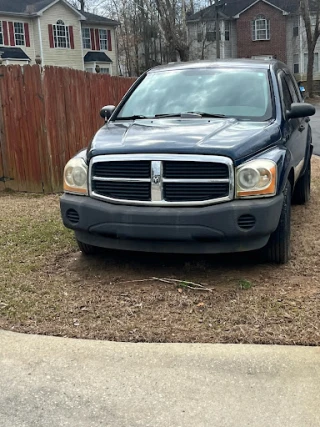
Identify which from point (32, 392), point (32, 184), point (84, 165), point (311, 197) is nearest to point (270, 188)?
point (84, 165)

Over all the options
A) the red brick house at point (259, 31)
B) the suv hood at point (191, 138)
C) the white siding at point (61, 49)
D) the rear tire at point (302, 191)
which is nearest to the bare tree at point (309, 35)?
the red brick house at point (259, 31)

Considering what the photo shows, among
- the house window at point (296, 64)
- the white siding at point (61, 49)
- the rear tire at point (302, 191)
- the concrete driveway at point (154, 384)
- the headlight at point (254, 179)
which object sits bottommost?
the concrete driveway at point (154, 384)

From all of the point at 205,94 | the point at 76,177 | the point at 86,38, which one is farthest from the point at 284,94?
the point at 86,38

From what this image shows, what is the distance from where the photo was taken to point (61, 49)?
36625mm

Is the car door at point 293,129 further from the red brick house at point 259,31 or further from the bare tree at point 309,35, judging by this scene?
the red brick house at point 259,31

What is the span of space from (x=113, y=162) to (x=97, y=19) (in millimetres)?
38060

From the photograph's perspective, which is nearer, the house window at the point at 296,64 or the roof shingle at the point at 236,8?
the roof shingle at the point at 236,8

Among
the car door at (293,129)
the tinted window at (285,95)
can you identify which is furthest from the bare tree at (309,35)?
the tinted window at (285,95)

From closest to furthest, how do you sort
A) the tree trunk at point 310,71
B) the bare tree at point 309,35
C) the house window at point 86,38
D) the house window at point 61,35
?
1. the house window at point 61,35
2. the bare tree at point 309,35
3. the house window at point 86,38
4. the tree trunk at point 310,71

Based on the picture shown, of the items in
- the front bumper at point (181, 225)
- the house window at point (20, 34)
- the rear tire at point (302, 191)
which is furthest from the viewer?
the house window at point (20, 34)

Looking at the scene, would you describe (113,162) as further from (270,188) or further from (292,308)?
(292,308)

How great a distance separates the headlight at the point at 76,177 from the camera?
14.6 feet

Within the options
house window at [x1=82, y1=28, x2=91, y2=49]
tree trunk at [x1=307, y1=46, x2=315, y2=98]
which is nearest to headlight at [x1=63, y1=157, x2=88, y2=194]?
house window at [x1=82, y1=28, x2=91, y2=49]

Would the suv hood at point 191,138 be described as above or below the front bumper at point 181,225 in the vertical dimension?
above
